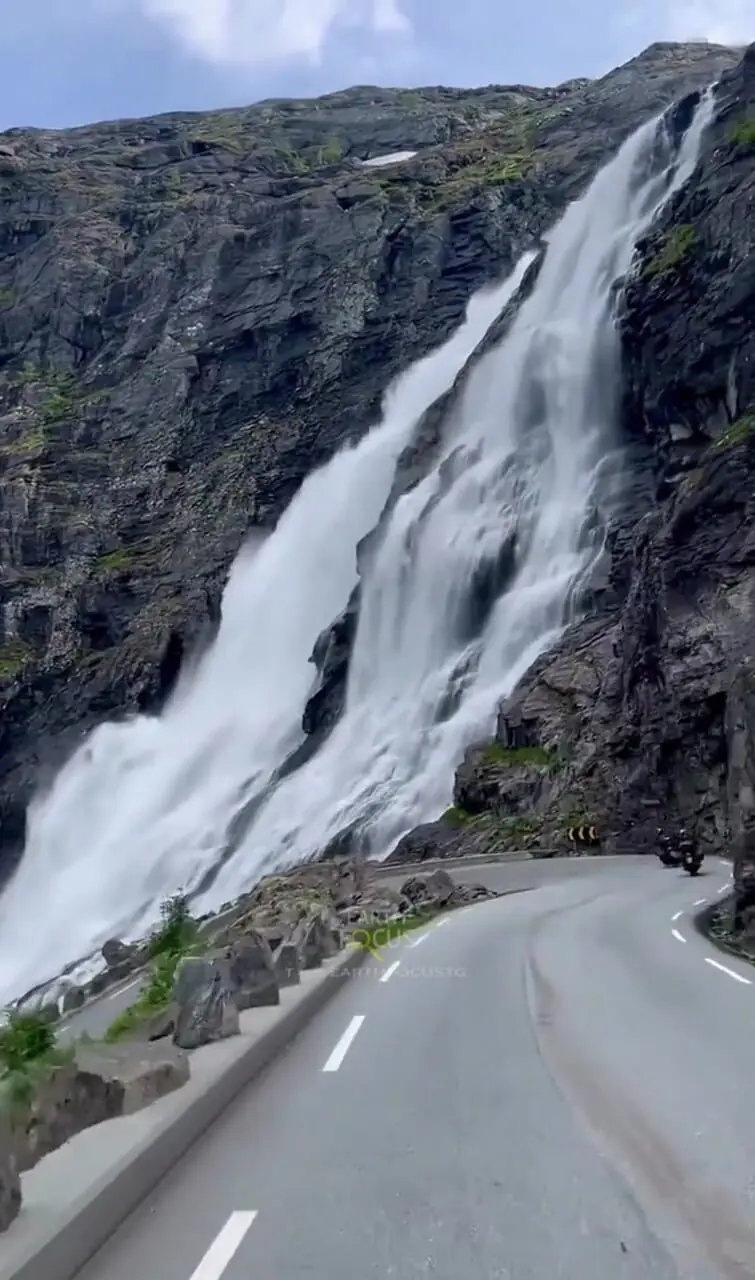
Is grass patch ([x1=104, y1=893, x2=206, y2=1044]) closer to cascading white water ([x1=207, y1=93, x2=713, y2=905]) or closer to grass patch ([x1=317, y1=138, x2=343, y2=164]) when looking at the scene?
cascading white water ([x1=207, y1=93, x2=713, y2=905])

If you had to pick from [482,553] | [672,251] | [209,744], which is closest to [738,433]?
[482,553]

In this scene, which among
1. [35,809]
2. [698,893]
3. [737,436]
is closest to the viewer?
[698,893]

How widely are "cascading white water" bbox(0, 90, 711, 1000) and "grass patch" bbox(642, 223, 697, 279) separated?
297 cm

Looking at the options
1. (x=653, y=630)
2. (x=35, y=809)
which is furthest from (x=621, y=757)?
(x=35, y=809)

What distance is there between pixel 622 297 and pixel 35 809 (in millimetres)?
36741

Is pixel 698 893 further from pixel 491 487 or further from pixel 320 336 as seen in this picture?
pixel 320 336

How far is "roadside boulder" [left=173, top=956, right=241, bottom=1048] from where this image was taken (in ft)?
29.8

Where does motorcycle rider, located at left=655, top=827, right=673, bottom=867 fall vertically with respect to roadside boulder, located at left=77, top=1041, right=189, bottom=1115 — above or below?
below

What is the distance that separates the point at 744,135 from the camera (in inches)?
2146

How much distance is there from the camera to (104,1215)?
5.29 meters

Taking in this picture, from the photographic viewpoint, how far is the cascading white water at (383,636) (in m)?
46.3

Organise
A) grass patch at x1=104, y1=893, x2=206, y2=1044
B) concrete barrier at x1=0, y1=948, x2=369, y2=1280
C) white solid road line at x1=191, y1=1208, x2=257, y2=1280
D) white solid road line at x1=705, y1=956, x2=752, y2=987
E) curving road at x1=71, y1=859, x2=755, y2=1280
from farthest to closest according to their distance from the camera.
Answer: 1. white solid road line at x1=705, y1=956, x2=752, y2=987
2. grass patch at x1=104, y1=893, x2=206, y2=1044
3. curving road at x1=71, y1=859, x2=755, y2=1280
4. white solid road line at x1=191, y1=1208, x2=257, y2=1280
5. concrete barrier at x1=0, y1=948, x2=369, y2=1280

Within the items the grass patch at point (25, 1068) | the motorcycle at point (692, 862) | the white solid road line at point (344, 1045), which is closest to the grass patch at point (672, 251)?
the motorcycle at point (692, 862)

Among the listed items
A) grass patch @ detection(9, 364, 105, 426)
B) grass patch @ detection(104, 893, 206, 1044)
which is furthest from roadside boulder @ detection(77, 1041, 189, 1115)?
grass patch @ detection(9, 364, 105, 426)
